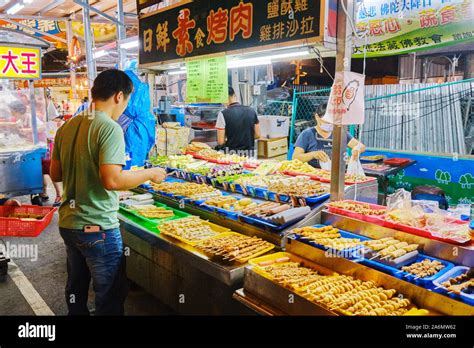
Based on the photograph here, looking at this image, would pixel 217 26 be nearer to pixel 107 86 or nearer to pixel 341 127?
pixel 107 86

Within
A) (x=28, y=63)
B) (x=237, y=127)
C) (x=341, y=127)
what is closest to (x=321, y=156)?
(x=237, y=127)

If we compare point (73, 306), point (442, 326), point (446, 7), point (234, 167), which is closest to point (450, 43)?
point (446, 7)

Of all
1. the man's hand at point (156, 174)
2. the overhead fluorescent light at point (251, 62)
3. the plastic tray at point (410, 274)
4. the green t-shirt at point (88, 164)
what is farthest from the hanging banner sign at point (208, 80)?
the plastic tray at point (410, 274)

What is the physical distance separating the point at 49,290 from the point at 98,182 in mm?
2861

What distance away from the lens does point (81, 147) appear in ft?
9.91

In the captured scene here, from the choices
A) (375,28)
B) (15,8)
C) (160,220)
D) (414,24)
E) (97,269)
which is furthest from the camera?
(15,8)

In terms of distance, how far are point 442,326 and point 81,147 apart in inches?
107

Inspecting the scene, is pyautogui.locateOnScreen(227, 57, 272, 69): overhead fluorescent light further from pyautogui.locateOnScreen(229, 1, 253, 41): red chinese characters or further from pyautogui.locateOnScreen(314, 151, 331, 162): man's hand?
pyautogui.locateOnScreen(314, 151, 331, 162): man's hand

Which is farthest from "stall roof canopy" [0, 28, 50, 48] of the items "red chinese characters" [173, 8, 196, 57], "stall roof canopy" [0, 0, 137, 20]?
"red chinese characters" [173, 8, 196, 57]

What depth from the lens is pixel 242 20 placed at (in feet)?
12.5

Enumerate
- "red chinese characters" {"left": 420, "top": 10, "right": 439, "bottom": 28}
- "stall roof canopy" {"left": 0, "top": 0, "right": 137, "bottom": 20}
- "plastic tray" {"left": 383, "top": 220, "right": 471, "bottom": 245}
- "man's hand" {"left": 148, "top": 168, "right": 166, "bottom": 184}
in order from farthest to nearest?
1. "stall roof canopy" {"left": 0, "top": 0, "right": 137, "bottom": 20}
2. "red chinese characters" {"left": 420, "top": 10, "right": 439, "bottom": 28}
3. "man's hand" {"left": 148, "top": 168, "right": 166, "bottom": 184}
4. "plastic tray" {"left": 383, "top": 220, "right": 471, "bottom": 245}

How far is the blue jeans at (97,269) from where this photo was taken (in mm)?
3107

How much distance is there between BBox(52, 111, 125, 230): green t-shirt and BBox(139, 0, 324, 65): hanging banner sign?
160cm

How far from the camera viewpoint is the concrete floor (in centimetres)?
459
